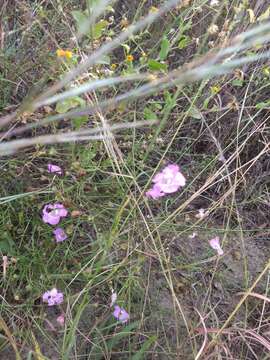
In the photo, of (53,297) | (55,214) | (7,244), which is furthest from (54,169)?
(53,297)

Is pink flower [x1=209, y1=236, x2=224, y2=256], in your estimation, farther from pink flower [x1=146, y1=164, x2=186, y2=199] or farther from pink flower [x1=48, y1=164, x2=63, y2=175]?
pink flower [x1=48, y1=164, x2=63, y2=175]

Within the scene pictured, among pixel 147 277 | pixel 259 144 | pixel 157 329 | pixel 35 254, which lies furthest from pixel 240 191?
pixel 35 254

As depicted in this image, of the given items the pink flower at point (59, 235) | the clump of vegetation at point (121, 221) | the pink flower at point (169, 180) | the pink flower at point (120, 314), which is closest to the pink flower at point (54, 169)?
the clump of vegetation at point (121, 221)

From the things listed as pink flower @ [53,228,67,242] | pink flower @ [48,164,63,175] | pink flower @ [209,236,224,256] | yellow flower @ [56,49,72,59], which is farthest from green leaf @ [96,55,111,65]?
pink flower @ [209,236,224,256]

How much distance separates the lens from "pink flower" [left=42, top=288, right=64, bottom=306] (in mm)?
1255

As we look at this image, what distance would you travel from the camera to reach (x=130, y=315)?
130 cm

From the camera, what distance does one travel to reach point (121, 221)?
1372 millimetres

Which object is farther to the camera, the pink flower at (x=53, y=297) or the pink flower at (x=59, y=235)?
the pink flower at (x=59, y=235)

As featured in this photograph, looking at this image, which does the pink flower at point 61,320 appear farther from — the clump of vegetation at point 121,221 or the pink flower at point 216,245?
the pink flower at point 216,245

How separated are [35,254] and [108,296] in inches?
8.0

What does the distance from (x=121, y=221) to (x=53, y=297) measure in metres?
0.25

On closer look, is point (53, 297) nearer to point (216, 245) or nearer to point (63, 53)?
point (216, 245)

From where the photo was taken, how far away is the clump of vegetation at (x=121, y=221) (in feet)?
4.01

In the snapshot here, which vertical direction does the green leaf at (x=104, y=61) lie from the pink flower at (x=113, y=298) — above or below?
above
